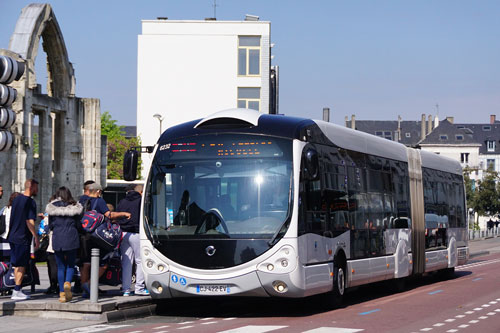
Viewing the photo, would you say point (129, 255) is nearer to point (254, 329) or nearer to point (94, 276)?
point (94, 276)

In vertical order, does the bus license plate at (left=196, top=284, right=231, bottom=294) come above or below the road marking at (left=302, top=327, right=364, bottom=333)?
Result: above

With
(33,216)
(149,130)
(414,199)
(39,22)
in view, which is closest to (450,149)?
(149,130)

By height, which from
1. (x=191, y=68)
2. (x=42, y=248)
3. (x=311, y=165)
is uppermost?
(x=191, y=68)

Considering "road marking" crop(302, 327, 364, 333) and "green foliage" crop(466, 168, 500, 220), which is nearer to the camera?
"road marking" crop(302, 327, 364, 333)

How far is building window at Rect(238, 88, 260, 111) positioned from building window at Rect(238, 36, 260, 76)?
4.38ft

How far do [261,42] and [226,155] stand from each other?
57.6m

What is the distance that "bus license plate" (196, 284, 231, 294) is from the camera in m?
13.8

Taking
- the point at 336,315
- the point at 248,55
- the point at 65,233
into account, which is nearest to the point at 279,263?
the point at 336,315

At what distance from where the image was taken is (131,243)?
50.8 ft

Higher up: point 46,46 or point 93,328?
point 46,46

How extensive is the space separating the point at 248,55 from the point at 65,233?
59.0 metres

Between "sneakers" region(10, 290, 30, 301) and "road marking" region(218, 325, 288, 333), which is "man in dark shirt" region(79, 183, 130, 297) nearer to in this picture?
"sneakers" region(10, 290, 30, 301)

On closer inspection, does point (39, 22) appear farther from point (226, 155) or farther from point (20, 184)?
point (226, 155)

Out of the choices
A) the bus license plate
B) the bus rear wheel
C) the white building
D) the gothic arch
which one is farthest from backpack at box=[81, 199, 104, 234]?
the white building
